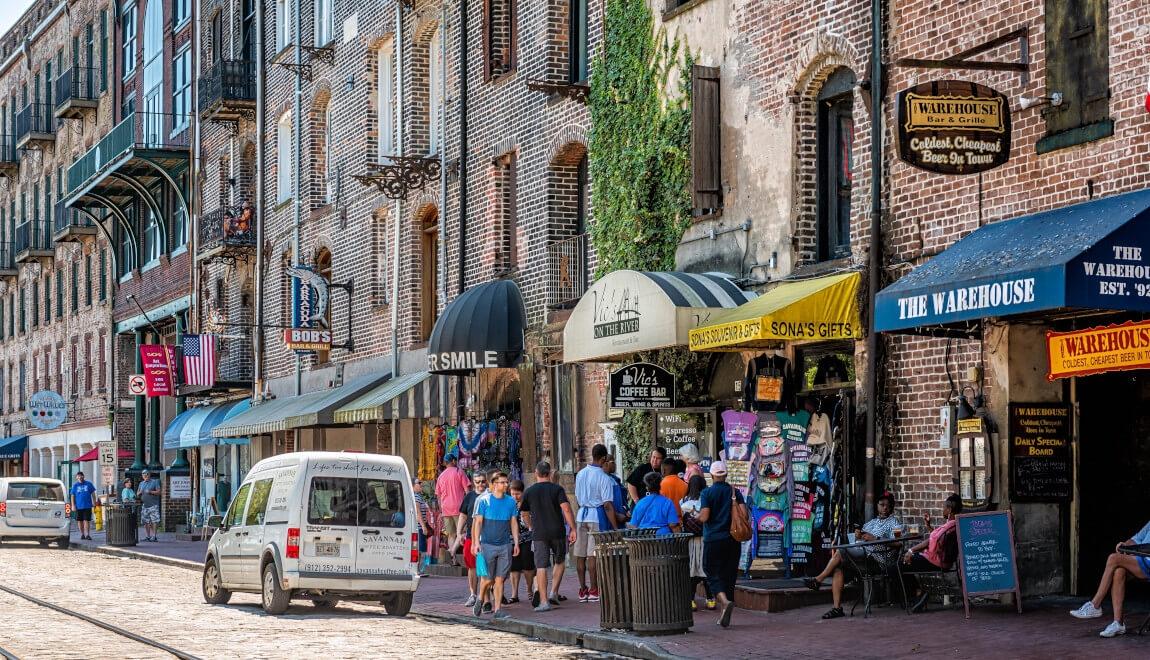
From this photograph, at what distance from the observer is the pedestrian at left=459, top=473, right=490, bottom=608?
20.1 m

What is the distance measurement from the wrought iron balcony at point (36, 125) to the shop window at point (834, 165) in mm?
45692

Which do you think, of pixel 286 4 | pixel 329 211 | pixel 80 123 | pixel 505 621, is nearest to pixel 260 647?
pixel 505 621

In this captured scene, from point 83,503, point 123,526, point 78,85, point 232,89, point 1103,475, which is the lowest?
point 123,526

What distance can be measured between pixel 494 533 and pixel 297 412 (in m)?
14.9

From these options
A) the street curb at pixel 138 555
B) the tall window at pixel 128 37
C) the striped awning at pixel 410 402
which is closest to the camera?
the striped awning at pixel 410 402

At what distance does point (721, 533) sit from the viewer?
55.8ft

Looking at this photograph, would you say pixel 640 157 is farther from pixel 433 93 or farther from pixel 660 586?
pixel 433 93

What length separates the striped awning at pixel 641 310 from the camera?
20391 mm

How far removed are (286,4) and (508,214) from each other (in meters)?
12.3

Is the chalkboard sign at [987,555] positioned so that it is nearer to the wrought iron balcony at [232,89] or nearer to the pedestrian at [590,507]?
the pedestrian at [590,507]

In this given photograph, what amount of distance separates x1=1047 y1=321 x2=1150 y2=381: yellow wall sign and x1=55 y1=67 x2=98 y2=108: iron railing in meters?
45.4

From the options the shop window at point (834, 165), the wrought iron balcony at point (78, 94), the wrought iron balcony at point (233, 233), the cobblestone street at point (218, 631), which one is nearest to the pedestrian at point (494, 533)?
the cobblestone street at point (218, 631)

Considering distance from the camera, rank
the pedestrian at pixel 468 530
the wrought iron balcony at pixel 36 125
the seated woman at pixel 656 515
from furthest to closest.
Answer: the wrought iron balcony at pixel 36 125 < the pedestrian at pixel 468 530 < the seated woman at pixel 656 515

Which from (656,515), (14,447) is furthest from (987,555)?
(14,447)
